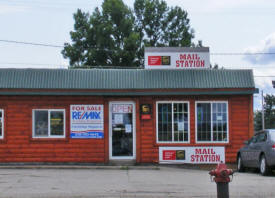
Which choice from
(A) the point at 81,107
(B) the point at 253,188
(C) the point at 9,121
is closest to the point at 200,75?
(A) the point at 81,107

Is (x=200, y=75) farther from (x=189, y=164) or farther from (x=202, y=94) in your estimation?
(x=189, y=164)

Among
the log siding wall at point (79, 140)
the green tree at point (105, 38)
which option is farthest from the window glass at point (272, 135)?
the green tree at point (105, 38)

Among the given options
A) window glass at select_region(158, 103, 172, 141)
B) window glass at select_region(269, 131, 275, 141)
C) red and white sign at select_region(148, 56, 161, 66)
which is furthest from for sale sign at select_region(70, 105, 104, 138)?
window glass at select_region(269, 131, 275, 141)

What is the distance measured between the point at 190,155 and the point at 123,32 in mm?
36217

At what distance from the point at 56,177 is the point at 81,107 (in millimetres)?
5835

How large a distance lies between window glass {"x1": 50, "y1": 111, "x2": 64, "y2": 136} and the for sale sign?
1.44 feet

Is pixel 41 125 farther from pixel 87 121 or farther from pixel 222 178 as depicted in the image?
pixel 222 178

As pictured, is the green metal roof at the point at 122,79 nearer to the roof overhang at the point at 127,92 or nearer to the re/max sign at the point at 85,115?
the roof overhang at the point at 127,92

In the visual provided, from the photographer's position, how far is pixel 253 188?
13.5 meters

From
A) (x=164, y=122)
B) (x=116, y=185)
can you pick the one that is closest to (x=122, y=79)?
(x=164, y=122)

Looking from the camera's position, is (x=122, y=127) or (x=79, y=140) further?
(x=122, y=127)

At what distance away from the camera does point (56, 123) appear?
71.0 ft

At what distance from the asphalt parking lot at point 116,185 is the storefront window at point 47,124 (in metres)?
3.65

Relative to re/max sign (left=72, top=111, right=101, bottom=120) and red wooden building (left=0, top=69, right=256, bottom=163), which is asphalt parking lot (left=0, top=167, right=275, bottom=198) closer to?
red wooden building (left=0, top=69, right=256, bottom=163)
